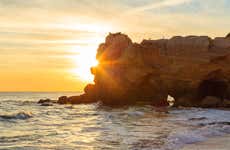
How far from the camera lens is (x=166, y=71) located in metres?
53.7

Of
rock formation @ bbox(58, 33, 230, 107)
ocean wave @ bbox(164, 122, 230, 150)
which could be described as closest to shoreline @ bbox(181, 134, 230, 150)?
ocean wave @ bbox(164, 122, 230, 150)

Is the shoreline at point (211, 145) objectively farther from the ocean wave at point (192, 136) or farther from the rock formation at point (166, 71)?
the rock formation at point (166, 71)

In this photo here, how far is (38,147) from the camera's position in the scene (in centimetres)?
1588

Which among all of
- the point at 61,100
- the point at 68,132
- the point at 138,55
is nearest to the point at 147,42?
the point at 138,55

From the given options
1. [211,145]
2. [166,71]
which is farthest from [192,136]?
[166,71]

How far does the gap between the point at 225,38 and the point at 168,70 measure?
845 cm

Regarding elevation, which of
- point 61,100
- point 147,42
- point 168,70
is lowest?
point 61,100

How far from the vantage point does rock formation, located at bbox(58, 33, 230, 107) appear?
170 feet

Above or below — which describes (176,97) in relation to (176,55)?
below

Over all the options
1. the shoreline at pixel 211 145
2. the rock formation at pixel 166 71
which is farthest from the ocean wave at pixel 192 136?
the rock formation at pixel 166 71

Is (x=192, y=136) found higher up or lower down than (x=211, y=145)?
lower down

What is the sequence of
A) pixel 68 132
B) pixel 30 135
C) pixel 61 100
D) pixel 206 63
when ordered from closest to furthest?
pixel 30 135
pixel 68 132
pixel 206 63
pixel 61 100

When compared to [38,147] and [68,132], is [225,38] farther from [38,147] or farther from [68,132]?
[38,147]

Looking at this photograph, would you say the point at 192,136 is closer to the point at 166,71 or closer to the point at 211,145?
the point at 211,145
